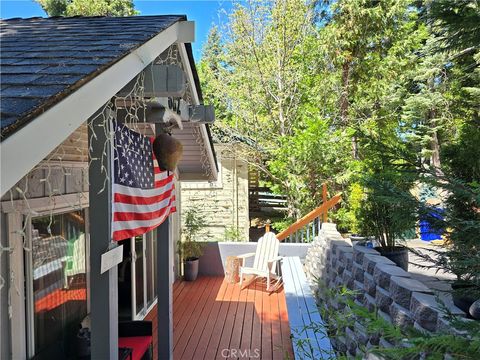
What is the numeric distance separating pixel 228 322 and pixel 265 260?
1746mm

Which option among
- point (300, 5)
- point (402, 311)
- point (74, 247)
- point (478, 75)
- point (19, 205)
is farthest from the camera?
point (300, 5)

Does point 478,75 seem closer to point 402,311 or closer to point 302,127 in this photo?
point 302,127

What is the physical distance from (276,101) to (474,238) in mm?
8087

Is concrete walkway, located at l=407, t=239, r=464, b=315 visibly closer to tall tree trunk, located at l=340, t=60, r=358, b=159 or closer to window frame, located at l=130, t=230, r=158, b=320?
window frame, located at l=130, t=230, r=158, b=320

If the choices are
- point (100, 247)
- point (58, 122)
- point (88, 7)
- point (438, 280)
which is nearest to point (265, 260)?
point (100, 247)

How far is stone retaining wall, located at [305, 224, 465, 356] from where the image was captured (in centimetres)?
193

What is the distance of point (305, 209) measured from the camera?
8.30 meters

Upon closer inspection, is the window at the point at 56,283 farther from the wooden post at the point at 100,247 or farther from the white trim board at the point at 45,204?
the wooden post at the point at 100,247

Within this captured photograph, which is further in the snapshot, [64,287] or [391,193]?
[64,287]

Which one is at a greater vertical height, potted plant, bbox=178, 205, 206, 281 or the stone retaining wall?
the stone retaining wall

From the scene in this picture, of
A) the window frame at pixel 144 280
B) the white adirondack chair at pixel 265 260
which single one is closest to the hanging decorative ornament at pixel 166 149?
the window frame at pixel 144 280

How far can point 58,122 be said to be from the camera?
1254 mm

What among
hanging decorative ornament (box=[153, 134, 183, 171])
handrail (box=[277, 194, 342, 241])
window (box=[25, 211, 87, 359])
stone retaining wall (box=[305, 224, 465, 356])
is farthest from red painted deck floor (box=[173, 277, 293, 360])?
hanging decorative ornament (box=[153, 134, 183, 171])

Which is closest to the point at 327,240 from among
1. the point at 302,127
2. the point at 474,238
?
the point at 474,238
